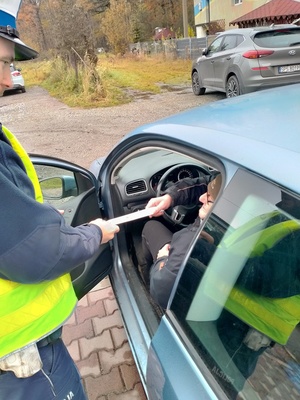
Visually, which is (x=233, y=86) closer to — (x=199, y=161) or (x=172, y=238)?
(x=172, y=238)

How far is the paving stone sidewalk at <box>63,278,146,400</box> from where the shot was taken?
207cm

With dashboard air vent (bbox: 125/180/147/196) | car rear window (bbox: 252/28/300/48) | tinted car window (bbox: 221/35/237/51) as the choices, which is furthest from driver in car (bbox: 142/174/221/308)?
tinted car window (bbox: 221/35/237/51)

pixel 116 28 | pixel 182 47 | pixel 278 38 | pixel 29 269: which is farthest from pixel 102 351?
pixel 116 28

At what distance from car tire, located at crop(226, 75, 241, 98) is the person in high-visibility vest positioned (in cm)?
759

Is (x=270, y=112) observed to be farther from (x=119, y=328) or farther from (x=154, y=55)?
(x=154, y=55)

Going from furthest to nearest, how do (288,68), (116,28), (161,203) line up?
(116,28)
(288,68)
(161,203)

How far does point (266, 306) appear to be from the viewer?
107 cm

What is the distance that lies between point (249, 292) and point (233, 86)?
26.4 ft

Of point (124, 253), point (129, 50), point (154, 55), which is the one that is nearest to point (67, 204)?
point (124, 253)

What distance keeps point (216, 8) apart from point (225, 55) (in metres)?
21.4

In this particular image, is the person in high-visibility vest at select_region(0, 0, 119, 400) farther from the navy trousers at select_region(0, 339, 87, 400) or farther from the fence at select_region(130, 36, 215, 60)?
the fence at select_region(130, 36, 215, 60)

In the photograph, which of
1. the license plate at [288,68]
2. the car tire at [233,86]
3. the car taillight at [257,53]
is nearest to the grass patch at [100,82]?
the car tire at [233,86]

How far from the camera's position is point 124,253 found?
226cm

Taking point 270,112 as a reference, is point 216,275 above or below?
below
